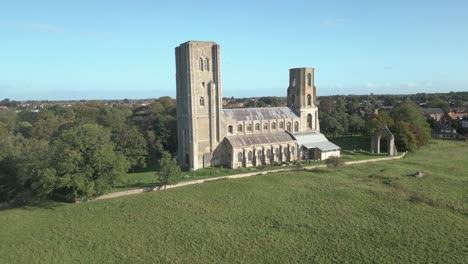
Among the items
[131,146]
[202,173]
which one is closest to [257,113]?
[202,173]

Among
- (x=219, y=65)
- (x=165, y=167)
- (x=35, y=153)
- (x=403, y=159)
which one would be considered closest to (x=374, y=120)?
(x=403, y=159)

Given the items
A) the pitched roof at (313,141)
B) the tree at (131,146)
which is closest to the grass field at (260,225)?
the tree at (131,146)

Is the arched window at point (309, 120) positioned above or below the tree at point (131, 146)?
above

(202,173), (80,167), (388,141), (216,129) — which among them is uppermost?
(216,129)

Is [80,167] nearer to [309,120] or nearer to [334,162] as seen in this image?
[334,162]

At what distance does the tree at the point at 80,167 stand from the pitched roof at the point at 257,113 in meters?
16.9

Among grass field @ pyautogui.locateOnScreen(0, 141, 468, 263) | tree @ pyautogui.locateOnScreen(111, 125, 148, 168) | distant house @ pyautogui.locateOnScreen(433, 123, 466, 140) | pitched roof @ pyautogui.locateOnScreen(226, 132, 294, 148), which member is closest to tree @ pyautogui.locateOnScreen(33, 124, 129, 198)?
grass field @ pyautogui.locateOnScreen(0, 141, 468, 263)

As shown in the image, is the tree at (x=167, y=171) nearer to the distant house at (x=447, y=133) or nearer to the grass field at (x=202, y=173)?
the grass field at (x=202, y=173)

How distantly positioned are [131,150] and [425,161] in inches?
1418

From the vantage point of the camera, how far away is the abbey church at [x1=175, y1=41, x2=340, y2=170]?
3897 cm

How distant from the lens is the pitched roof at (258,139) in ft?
133

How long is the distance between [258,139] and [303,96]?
1161 cm

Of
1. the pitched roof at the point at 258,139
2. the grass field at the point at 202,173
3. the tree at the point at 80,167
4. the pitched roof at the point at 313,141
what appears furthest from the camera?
the pitched roof at the point at 313,141

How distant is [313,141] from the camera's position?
4681 centimetres
